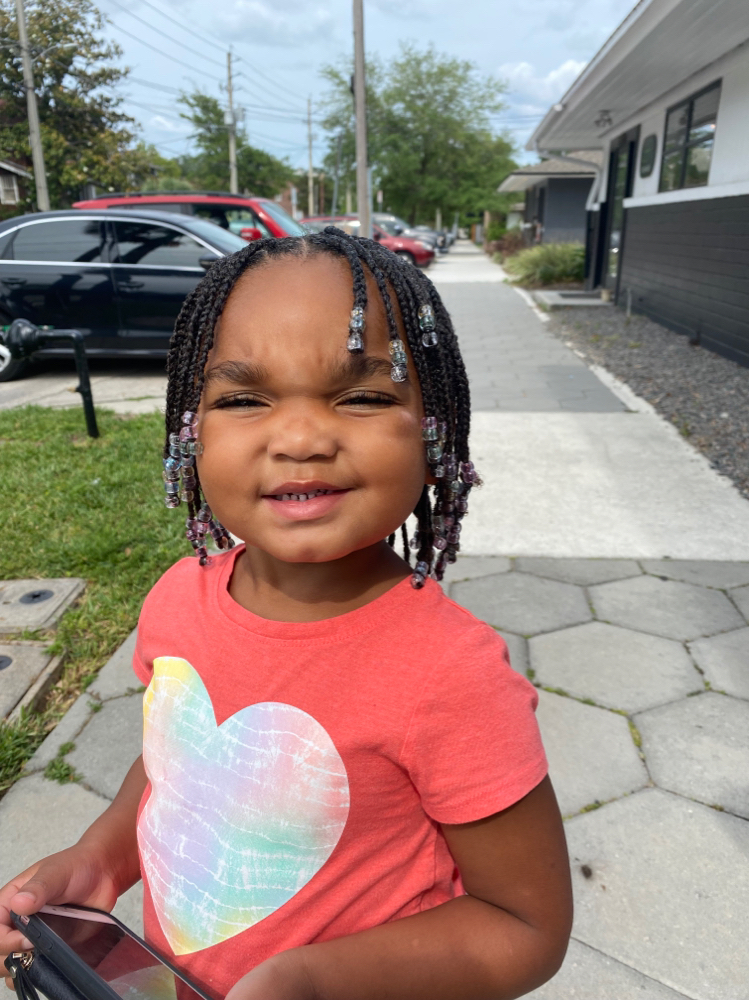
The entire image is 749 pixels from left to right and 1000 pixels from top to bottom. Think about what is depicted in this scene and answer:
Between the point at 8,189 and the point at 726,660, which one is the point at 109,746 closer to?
the point at 726,660

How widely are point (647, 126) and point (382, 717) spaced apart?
1300cm

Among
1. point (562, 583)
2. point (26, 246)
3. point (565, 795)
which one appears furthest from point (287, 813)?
point (26, 246)

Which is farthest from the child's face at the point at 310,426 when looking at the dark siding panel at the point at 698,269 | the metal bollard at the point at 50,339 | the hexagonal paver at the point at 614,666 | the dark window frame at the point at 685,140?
the dark window frame at the point at 685,140

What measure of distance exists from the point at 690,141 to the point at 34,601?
9.69 metres

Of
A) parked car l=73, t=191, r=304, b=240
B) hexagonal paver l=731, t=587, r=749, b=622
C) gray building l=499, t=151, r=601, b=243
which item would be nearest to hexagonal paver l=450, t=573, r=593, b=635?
hexagonal paver l=731, t=587, r=749, b=622

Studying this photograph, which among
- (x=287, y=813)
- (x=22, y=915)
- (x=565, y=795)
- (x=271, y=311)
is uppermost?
(x=271, y=311)

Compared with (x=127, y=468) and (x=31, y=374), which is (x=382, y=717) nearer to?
(x=127, y=468)

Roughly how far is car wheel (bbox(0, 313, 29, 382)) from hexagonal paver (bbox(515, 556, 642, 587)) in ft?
17.8

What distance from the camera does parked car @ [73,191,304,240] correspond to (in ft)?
33.8

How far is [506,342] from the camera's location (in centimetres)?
1011

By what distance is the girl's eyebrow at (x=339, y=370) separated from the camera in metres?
0.88

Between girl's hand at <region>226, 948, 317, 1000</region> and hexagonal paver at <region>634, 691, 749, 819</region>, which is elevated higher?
girl's hand at <region>226, 948, 317, 1000</region>

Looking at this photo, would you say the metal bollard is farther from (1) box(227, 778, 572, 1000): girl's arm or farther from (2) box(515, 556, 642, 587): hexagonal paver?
(1) box(227, 778, 572, 1000): girl's arm

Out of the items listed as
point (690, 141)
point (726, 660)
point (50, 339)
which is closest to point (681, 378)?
point (690, 141)
